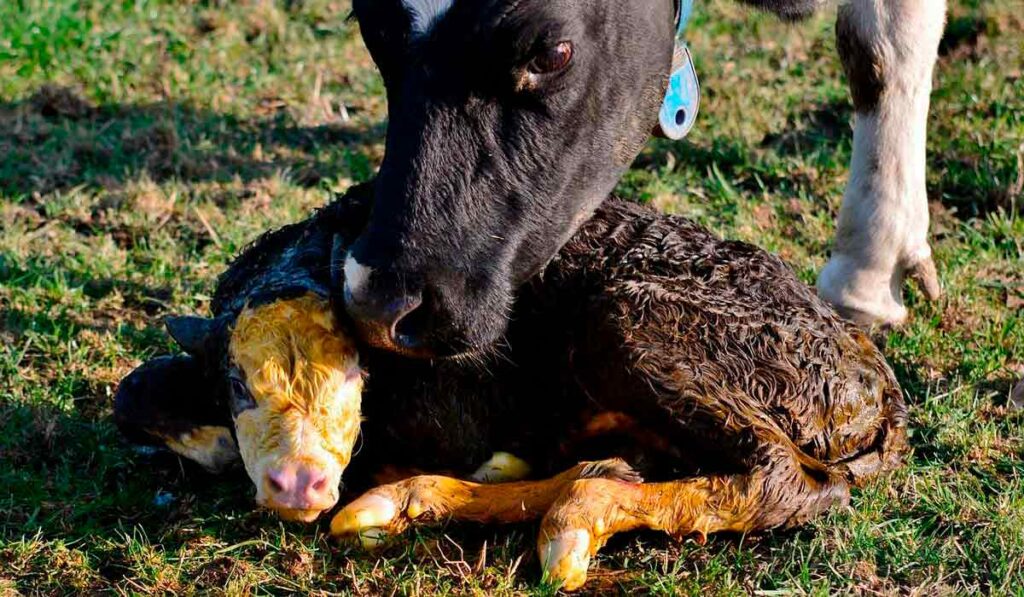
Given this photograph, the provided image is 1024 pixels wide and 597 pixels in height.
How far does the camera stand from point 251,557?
151 inches

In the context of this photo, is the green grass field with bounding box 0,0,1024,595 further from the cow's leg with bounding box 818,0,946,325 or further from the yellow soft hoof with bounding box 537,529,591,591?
the cow's leg with bounding box 818,0,946,325

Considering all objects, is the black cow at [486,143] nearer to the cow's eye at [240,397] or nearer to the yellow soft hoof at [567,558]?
the cow's eye at [240,397]

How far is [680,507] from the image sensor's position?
372cm

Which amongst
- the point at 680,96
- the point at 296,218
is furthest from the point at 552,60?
the point at 296,218

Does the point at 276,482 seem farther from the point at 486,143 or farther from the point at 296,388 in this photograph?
the point at 486,143

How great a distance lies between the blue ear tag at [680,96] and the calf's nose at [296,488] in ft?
6.03

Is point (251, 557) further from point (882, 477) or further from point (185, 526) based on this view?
point (882, 477)

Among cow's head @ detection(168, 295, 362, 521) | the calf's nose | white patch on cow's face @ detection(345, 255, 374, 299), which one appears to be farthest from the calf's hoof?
white patch on cow's face @ detection(345, 255, 374, 299)

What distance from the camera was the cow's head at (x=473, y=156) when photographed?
3857 millimetres

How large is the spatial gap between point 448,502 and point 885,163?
2.40 metres

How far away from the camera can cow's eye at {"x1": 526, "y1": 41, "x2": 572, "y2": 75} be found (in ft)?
13.1

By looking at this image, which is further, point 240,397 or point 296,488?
point 240,397

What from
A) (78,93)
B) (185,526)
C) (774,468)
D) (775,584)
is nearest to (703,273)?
(774,468)

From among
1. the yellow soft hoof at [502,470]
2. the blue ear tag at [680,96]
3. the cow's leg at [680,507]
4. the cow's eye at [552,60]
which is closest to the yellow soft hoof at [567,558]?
the cow's leg at [680,507]
